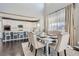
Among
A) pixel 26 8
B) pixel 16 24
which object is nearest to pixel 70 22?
pixel 26 8

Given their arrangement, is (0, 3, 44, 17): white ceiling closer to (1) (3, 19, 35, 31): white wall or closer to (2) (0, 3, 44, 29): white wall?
(2) (0, 3, 44, 29): white wall

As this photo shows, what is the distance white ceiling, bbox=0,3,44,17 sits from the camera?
814 cm

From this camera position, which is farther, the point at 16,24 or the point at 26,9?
the point at 16,24

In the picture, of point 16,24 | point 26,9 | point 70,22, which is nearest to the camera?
point 70,22

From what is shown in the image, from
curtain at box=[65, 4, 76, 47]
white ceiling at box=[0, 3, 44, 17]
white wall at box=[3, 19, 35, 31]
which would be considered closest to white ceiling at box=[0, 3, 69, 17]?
white ceiling at box=[0, 3, 44, 17]

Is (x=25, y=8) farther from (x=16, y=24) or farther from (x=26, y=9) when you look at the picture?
(x=16, y=24)

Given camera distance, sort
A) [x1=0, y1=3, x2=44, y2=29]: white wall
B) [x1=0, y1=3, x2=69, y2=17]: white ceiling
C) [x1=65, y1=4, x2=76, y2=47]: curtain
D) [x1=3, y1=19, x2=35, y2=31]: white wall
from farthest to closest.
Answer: [x1=3, y1=19, x2=35, y2=31]: white wall
[x1=0, y1=3, x2=44, y2=29]: white wall
[x1=0, y1=3, x2=69, y2=17]: white ceiling
[x1=65, y1=4, x2=76, y2=47]: curtain

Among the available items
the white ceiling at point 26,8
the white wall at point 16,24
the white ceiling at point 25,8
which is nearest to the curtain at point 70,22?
the white ceiling at point 26,8

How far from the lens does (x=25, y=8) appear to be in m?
8.95

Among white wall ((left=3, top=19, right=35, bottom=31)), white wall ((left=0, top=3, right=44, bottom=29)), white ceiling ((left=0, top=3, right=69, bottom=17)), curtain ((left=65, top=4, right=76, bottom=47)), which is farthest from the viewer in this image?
white wall ((left=3, top=19, right=35, bottom=31))

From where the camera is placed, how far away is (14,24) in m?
9.65

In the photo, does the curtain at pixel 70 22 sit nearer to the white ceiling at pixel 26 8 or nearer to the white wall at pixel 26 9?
the white ceiling at pixel 26 8

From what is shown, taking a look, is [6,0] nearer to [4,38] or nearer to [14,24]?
[4,38]

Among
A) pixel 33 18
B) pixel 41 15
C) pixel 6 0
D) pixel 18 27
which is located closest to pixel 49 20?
pixel 41 15
